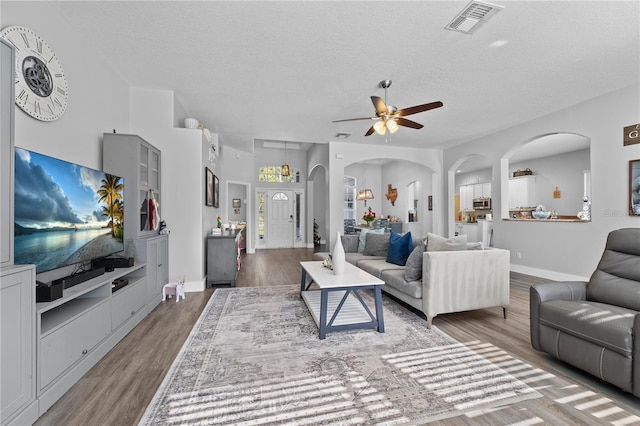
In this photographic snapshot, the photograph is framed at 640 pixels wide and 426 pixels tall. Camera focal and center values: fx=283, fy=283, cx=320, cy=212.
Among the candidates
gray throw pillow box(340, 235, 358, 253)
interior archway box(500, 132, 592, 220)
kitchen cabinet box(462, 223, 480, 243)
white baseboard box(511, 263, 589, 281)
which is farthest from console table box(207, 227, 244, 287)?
interior archway box(500, 132, 592, 220)

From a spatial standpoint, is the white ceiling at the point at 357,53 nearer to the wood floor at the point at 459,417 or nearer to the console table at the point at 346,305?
the console table at the point at 346,305

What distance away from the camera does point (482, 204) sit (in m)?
9.43

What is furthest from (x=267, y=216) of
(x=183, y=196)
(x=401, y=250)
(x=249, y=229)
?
(x=401, y=250)

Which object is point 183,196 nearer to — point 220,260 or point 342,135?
point 220,260

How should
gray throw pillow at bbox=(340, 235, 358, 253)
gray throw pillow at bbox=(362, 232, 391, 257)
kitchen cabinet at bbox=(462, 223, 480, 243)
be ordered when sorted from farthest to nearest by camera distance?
kitchen cabinet at bbox=(462, 223, 480, 243), gray throw pillow at bbox=(340, 235, 358, 253), gray throw pillow at bbox=(362, 232, 391, 257)

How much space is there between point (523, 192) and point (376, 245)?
23.3ft

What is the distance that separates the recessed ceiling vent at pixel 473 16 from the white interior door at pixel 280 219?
7157 mm

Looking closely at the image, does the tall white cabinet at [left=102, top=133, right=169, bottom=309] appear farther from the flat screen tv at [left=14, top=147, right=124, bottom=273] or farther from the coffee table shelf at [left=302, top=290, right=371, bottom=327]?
the coffee table shelf at [left=302, top=290, right=371, bottom=327]

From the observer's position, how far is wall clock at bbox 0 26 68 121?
204cm

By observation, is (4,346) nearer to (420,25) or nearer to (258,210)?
(420,25)

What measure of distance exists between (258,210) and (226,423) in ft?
25.5

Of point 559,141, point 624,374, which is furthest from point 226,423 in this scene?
point 559,141

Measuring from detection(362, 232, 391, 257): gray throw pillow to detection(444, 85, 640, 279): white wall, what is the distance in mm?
2871

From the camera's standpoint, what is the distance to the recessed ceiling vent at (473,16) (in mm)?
2299
